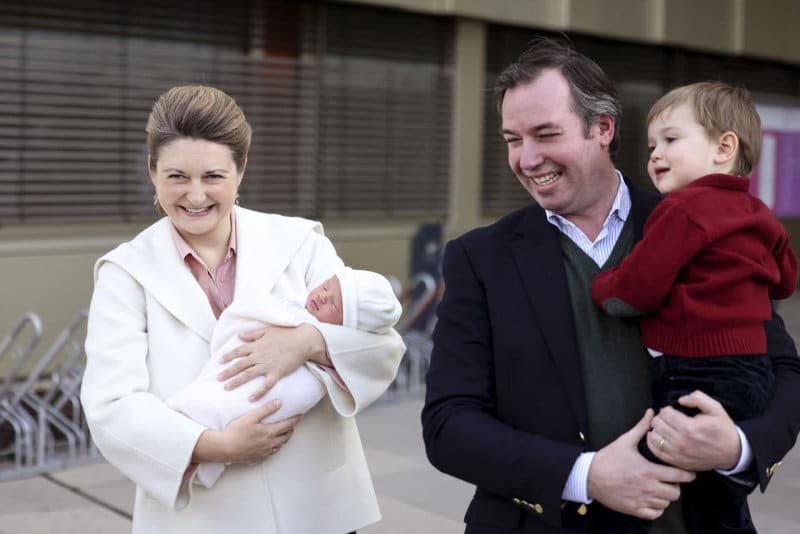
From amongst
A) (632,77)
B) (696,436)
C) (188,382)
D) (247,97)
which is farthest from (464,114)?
(696,436)

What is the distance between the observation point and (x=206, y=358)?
2.62m

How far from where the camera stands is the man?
228 cm

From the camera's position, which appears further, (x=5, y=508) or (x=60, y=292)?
(x=60, y=292)

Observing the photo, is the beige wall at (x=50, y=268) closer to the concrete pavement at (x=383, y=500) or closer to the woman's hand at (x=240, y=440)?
the concrete pavement at (x=383, y=500)

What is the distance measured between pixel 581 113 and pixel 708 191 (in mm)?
312

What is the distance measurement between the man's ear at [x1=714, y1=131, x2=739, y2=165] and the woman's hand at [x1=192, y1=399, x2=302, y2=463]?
110cm

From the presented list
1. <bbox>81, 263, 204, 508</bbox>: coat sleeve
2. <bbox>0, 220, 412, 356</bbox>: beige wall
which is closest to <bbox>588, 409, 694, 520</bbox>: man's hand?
<bbox>81, 263, 204, 508</bbox>: coat sleeve

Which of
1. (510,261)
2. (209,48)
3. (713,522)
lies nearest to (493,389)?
(510,261)

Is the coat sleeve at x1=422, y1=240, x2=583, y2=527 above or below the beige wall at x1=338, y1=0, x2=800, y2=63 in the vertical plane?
below

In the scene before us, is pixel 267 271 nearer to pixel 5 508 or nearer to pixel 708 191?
pixel 708 191

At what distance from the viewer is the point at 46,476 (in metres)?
6.39

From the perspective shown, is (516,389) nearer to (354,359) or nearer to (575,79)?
(354,359)

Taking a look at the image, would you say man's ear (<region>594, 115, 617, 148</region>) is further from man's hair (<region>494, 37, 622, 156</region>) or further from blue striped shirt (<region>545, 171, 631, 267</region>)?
blue striped shirt (<region>545, 171, 631, 267</region>)

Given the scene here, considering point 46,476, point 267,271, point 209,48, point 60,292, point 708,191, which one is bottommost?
point 46,476
